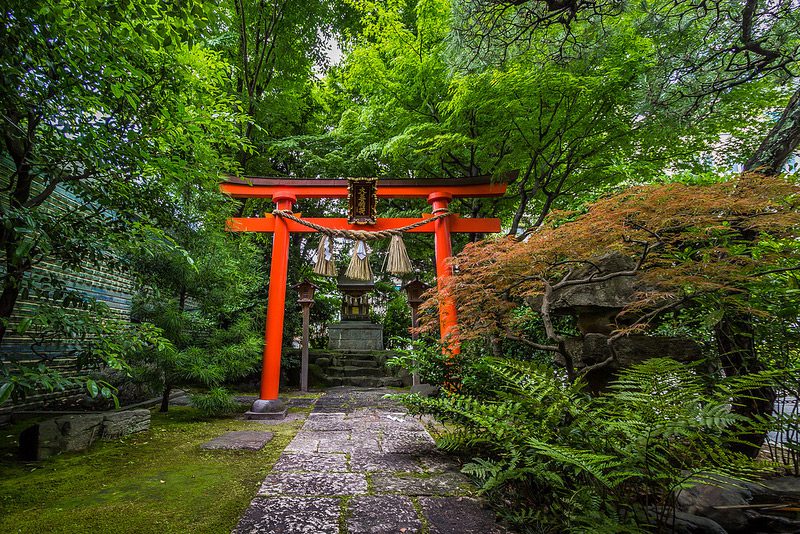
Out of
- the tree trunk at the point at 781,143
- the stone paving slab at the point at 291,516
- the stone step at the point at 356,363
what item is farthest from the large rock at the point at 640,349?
the stone step at the point at 356,363

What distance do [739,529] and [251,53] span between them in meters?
11.4

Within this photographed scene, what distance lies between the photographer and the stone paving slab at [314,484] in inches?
85.1

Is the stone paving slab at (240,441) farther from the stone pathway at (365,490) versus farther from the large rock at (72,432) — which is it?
the large rock at (72,432)

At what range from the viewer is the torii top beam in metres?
5.73

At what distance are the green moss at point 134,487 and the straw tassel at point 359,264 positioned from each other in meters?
3.04

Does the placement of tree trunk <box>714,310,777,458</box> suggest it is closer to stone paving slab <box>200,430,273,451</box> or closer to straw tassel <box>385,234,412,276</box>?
straw tassel <box>385,234,412,276</box>

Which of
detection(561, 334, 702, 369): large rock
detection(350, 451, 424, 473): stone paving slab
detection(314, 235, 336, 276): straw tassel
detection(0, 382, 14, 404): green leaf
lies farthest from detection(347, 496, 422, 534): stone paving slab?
detection(314, 235, 336, 276): straw tassel

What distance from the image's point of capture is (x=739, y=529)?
1786 mm

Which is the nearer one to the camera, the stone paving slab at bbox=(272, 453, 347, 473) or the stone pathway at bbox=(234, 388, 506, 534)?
the stone pathway at bbox=(234, 388, 506, 534)

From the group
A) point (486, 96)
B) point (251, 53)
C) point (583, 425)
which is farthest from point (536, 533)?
point (251, 53)

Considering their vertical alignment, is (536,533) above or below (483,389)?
below

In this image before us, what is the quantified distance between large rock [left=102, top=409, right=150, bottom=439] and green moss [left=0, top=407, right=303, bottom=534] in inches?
4.9

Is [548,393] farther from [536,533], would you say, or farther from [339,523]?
[339,523]

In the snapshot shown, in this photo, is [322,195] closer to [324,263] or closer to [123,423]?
[324,263]
